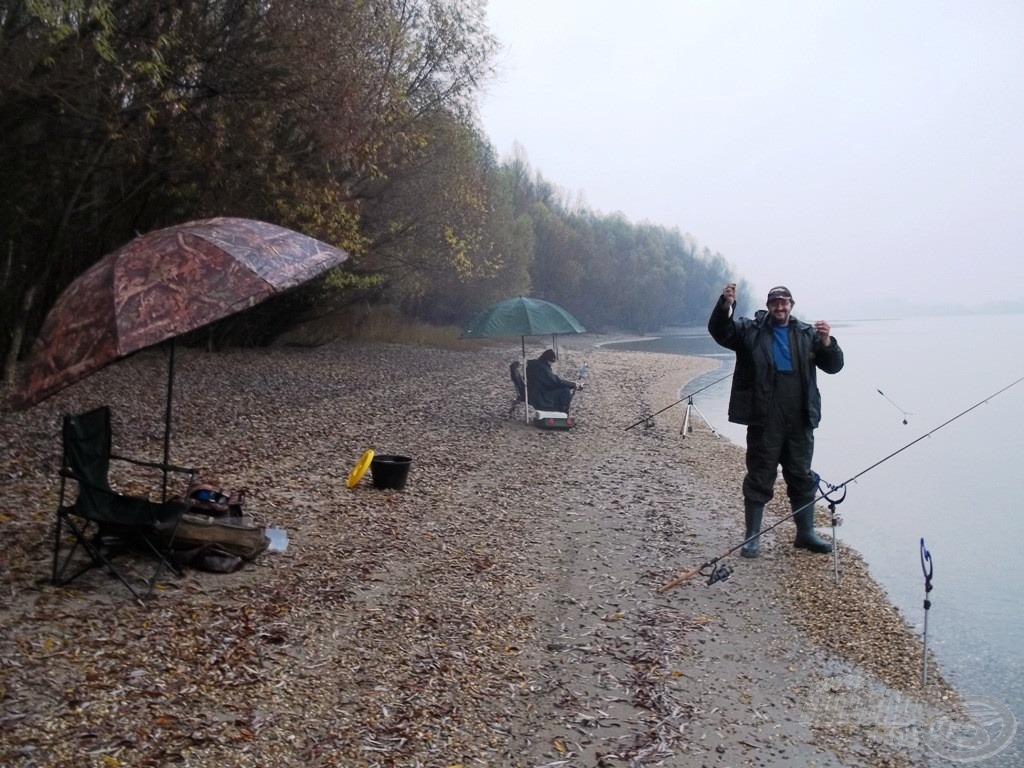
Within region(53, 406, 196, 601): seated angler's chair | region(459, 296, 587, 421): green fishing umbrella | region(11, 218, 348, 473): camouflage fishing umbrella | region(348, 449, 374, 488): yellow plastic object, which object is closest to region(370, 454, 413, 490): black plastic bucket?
region(348, 449, 374, 488): yellow plastic object

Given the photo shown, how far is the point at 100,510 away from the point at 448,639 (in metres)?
2.28

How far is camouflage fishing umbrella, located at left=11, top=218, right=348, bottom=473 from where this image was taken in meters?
4.93

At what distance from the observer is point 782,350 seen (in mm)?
7680

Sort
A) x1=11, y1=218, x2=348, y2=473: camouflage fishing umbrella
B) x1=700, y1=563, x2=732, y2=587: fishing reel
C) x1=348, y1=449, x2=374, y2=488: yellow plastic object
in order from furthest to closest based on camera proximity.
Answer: x1=348, y1=449, x2=374, y2=488: yellow plastic object → x1=700, y1=563, x2=732, y2=587: fishing reel → x1=11, y1=218, x2=348, y2=473: camouflage fishing umbrella

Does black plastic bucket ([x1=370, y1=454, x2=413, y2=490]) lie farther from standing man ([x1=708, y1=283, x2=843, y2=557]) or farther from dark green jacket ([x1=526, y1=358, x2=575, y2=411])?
dark green jacket ([x1=526, y1=358, x2=575, y2=411])

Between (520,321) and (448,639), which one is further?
(520,321)

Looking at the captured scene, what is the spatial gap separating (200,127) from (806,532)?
389 inches

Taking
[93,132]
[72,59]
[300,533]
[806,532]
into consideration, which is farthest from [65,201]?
[806,532]

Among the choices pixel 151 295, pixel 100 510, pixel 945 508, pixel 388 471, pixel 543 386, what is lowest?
pixel 945 508

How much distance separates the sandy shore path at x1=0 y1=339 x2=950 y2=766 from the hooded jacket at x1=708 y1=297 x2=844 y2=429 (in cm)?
147

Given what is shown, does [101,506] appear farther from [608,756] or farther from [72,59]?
[72,59]

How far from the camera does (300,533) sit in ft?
24.7

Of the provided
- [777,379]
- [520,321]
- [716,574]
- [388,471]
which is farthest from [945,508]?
[388,471]

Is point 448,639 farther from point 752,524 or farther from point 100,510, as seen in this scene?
point 752,524
